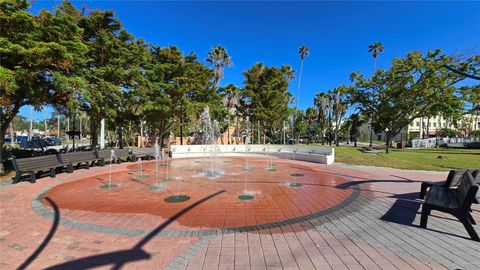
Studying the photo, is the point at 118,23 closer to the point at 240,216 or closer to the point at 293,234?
the point at 240,216

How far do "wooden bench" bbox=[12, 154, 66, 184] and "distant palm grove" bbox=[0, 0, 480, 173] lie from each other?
1.94 meters

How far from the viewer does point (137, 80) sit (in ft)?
52.7

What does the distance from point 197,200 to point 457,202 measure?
5.45m

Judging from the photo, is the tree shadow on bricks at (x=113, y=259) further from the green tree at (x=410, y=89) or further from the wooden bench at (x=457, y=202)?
the green tree at (x=410, y=89)

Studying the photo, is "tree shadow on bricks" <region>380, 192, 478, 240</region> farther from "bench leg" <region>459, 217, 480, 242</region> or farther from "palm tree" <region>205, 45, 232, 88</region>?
"palm tree" <region>205, 45, 232, 88</region>

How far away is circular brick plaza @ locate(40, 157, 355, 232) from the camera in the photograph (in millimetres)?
4988

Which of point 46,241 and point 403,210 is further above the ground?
point 403,210

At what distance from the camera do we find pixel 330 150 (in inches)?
620

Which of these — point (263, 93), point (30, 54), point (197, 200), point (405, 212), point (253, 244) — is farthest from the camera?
point (263, 93)

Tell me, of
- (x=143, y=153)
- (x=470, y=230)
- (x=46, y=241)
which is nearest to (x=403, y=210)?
(x=470, y=230)

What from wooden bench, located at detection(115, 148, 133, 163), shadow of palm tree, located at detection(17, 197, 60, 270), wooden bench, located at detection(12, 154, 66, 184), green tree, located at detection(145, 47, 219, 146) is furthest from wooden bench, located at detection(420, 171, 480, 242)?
green tree, located at detection(145, 47, 219, 146)

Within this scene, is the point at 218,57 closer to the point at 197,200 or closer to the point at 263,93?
the point at 263,93

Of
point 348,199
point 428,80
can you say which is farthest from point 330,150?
point 428,80

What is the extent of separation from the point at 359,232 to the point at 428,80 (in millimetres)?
21239
